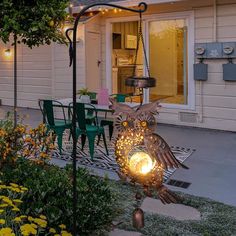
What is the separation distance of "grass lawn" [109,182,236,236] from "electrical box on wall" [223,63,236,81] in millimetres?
3982

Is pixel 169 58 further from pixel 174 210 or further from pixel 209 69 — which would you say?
pixel 174 210

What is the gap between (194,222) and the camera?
300 centimetres

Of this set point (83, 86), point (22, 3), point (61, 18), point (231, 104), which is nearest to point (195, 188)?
point (61, 18)

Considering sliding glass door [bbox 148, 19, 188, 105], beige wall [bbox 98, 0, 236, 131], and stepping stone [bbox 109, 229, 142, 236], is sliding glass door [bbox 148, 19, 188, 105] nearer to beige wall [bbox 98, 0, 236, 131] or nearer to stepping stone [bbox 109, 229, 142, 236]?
beige wall [bbox 98, 0, 236, 131]

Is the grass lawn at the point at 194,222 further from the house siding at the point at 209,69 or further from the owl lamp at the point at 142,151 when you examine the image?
the house siding at the point at 209,69

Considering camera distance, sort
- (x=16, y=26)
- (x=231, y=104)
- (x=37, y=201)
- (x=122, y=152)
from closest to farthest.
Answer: (x=122, y=152)
(x=37, y=201)
(x=16, y=26)
(x=231, y=104)

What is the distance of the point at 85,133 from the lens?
5031 mm

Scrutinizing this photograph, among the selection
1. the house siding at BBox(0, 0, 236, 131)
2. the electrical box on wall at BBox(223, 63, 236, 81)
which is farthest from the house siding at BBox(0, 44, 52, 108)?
the electrical box on wall at BBox(223, 63, 236, 81)

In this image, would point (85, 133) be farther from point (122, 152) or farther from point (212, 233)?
point (122, 152)

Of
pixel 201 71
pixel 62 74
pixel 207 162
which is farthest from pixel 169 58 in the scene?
pixel 207 162

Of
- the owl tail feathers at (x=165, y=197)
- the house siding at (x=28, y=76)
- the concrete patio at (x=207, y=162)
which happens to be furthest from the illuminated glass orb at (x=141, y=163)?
the house siding at (x=28, y=76)

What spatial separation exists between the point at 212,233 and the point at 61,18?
104 inches

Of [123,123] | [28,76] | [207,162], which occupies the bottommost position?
[207,162]

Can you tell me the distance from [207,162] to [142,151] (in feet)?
10.7
